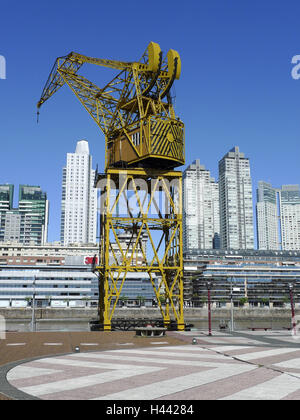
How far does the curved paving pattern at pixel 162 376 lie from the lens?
1366cm

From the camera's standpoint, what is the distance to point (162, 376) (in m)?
16.9

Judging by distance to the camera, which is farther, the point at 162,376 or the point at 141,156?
the point at 141,156

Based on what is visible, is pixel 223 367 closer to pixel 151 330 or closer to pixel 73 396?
pixel 73 396

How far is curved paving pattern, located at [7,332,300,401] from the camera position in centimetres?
1366

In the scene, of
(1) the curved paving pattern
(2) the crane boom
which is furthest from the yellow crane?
(1) the curved paving pattern

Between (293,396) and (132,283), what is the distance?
14076 centimetres

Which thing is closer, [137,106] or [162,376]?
[162,376]

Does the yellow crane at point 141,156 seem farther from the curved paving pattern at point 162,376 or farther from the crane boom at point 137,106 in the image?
the curved paving pattern at point 162,376

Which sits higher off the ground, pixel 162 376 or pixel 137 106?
pixel 137 106

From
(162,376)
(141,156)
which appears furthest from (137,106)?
(162,376)

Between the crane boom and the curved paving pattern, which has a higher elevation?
the crane boom

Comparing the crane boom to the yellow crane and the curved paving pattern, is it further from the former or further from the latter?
the curved paving pattern

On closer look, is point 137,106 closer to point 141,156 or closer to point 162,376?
point 141,156

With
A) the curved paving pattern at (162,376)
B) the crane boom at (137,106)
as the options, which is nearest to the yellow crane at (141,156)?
the crane boom at (137,106)
